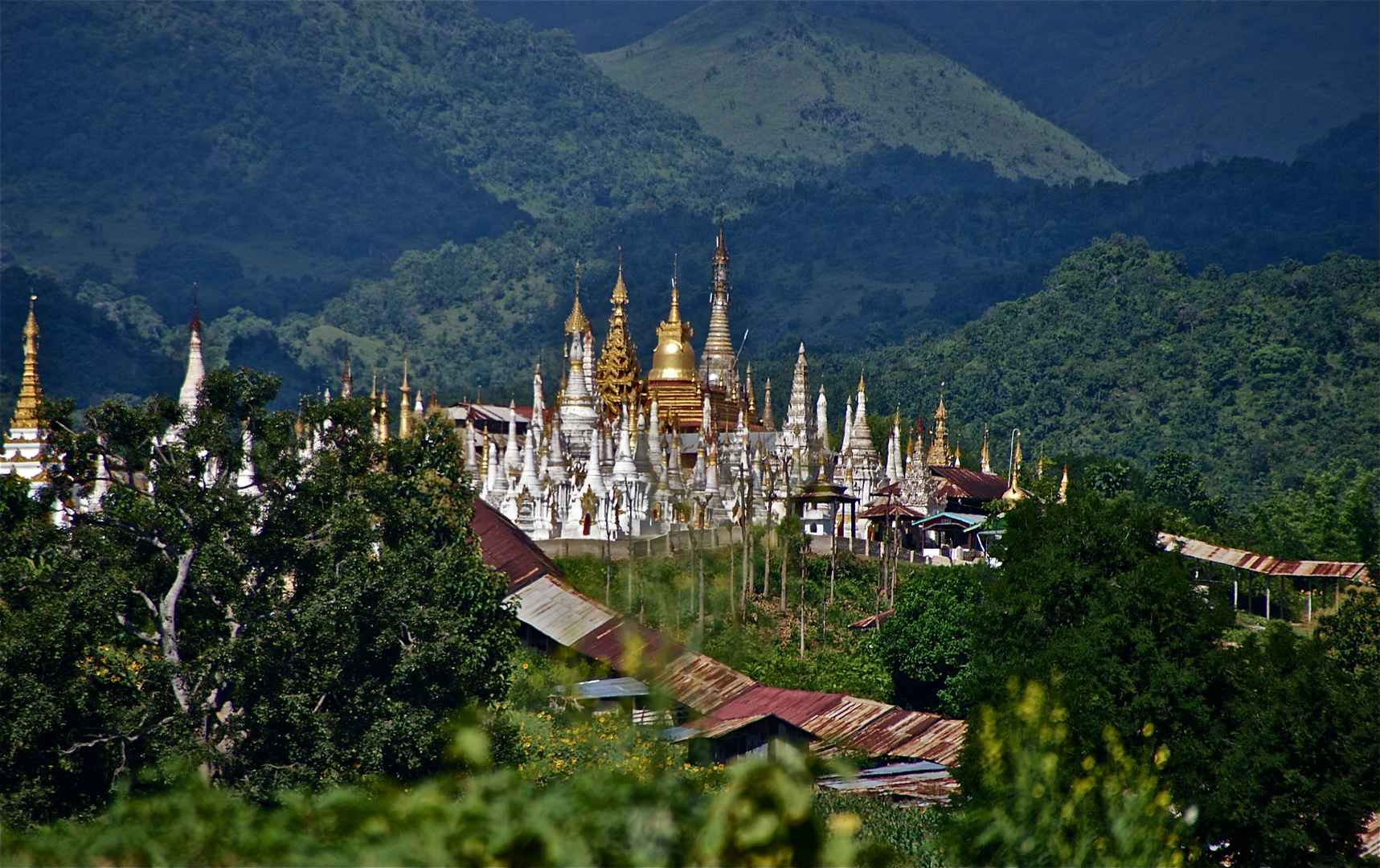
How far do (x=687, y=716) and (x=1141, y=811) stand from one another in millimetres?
15058

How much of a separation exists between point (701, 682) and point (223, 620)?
1190cm

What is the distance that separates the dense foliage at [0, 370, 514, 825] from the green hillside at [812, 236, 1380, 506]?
80.6 meters

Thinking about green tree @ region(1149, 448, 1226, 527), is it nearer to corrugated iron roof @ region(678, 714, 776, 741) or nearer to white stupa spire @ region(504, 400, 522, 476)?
white stupa spire @ region(504, 400, 522, 476)

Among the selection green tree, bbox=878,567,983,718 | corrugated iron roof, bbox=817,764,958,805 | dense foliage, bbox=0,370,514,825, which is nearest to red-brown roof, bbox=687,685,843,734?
corrugated iron roof, bbox=817,764,958,805

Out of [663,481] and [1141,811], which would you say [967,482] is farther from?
[1141,811]

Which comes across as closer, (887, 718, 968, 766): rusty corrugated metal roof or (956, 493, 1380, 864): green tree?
(956, 493, 1380, 864): green tree

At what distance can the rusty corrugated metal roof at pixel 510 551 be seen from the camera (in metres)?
44.3

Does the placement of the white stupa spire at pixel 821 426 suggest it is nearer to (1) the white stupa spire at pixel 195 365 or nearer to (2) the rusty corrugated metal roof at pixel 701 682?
(1) the white stupa spire at pixel 195 365

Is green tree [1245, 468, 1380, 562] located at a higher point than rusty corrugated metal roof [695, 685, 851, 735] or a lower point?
higher

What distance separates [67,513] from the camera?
Answer: 31.2 metres

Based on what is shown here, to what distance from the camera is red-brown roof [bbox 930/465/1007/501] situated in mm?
64250

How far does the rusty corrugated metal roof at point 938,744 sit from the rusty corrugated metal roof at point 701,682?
383cm

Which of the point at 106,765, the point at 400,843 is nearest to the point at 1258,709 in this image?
the point at 106,765

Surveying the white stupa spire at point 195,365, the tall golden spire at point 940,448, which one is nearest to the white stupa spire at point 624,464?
the white stupa spire at point 195,365
